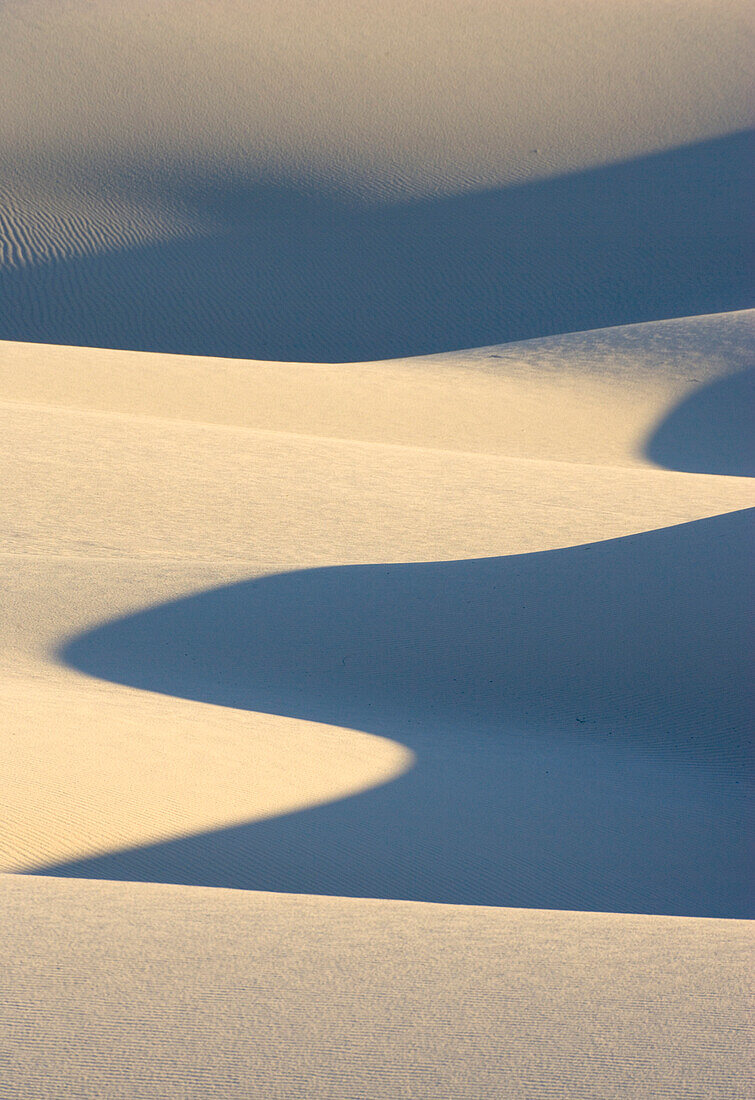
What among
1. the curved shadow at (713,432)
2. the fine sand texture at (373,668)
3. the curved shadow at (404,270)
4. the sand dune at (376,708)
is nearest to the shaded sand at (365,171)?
the curved shadow at (404,270)

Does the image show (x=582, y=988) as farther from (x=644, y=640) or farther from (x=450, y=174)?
(x=450, y=174)

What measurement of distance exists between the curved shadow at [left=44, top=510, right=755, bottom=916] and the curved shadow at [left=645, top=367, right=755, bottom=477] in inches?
283

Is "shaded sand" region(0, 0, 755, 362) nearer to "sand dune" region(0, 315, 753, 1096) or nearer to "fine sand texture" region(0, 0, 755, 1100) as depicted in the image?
"fine sand texture" region(0, 0, 755, 1100)

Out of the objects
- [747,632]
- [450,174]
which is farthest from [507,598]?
[450,174]

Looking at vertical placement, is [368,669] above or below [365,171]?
below

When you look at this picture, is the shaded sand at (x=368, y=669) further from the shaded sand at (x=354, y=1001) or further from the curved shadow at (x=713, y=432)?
the curved shadow at (x=713, y=432)

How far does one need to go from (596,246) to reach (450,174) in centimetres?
477

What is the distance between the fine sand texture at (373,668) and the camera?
9.17 ft

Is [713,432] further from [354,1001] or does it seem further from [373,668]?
[354,1001]

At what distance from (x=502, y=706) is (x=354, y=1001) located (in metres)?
4.41

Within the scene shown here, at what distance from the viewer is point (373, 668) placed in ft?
24.3

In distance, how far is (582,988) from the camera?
118 inches

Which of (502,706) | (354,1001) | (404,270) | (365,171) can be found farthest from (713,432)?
(365,171)

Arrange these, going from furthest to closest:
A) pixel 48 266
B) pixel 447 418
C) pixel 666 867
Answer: pixel 48 266 < pixel 447 418 < pixel 666 867
